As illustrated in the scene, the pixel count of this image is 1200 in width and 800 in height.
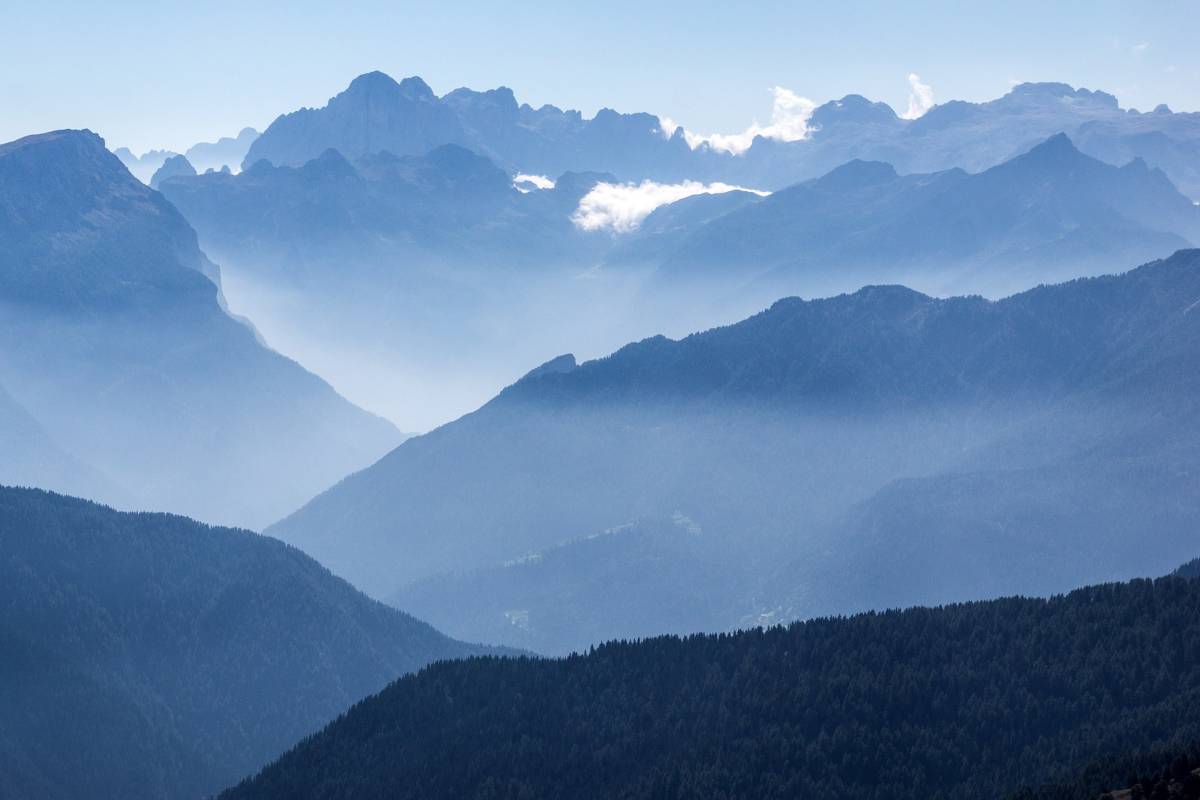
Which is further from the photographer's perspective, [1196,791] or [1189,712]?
[1189,712]

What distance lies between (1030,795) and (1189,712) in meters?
32.9

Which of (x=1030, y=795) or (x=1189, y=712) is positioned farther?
(x=1189, y=712)

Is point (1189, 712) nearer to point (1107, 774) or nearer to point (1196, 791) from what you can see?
point (1107, 774)

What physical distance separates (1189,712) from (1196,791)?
64.0m

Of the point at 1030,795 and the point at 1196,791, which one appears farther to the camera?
the point at 1030,795

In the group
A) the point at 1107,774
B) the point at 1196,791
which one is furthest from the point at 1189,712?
the point at 1196,791

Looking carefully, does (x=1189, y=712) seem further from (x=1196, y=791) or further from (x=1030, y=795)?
(x=1196, y=791)

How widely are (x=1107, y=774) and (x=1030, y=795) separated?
8.60 meters

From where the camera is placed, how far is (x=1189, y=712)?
19762cm

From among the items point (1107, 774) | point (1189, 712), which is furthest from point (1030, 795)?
point (1189, 712)

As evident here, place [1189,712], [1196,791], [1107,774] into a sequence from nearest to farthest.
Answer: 1. [1196,791]
2. [1107,774]
3. [1189,712]

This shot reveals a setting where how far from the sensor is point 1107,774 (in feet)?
570

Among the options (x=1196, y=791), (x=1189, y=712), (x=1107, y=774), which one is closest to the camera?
(x=1196, y=791)

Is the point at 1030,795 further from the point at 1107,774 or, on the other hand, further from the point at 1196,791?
the point at 1196,791
